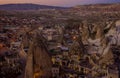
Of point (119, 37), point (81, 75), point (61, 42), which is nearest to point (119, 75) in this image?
point (81, 75)

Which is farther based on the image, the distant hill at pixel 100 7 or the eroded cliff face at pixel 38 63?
the distant hill at pixel 100 7

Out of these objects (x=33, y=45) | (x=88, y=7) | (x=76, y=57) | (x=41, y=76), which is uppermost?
(x=33, y=45)

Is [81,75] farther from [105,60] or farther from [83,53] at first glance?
[83,53]

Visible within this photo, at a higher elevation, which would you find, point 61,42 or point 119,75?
point 119,75

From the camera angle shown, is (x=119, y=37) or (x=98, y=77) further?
(x=119, y=37)

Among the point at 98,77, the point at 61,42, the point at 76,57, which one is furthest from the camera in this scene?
the point at 61,42

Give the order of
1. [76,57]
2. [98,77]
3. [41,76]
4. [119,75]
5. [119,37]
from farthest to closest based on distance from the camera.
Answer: [119,37] → [76,57] → [98,77] → [119,75] → [41,76]

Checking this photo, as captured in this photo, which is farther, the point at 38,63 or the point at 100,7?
the point at 100,7

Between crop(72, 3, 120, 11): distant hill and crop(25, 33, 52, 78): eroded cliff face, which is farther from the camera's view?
crop(72, 3, 120, 11): distant hill
